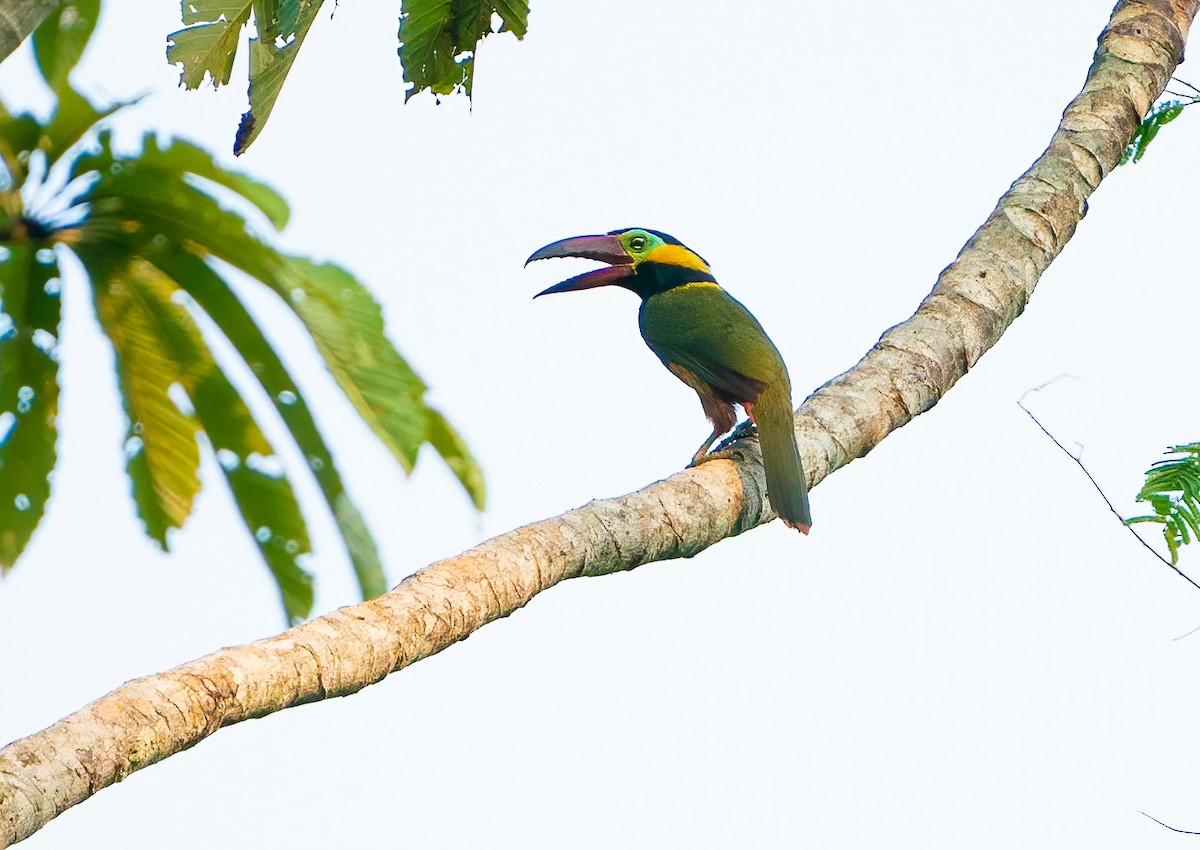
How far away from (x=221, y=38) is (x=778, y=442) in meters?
1.88

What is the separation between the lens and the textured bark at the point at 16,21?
2352mm

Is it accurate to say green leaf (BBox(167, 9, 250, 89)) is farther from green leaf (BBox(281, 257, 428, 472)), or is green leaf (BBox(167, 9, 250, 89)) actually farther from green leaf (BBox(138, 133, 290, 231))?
green leaf (BBox(281, 257, 428, 472))

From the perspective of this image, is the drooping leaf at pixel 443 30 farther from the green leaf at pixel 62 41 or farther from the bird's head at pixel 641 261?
the bird's head at pixel 641 261

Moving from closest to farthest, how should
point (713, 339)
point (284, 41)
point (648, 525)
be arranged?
point (648, 525) → point (284, 41) → point (713, 339)

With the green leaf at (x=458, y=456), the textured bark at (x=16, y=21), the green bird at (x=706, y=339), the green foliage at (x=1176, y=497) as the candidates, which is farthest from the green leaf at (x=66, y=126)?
the green foliage at (x=1176, y=497)

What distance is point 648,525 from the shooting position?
3.14 metres

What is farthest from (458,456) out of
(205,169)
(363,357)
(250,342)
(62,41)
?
(62,41)

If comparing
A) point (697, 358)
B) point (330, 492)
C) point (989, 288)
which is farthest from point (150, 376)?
point (989, 288)

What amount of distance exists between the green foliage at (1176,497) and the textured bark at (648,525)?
2.55 feet

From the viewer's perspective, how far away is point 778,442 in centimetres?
394

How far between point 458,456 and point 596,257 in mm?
1983

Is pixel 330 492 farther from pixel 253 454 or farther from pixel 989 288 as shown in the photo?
pixel 989 288

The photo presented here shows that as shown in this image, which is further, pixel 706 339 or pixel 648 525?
pixel 706 339

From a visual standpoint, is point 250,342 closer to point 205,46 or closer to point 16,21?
point 205,46
